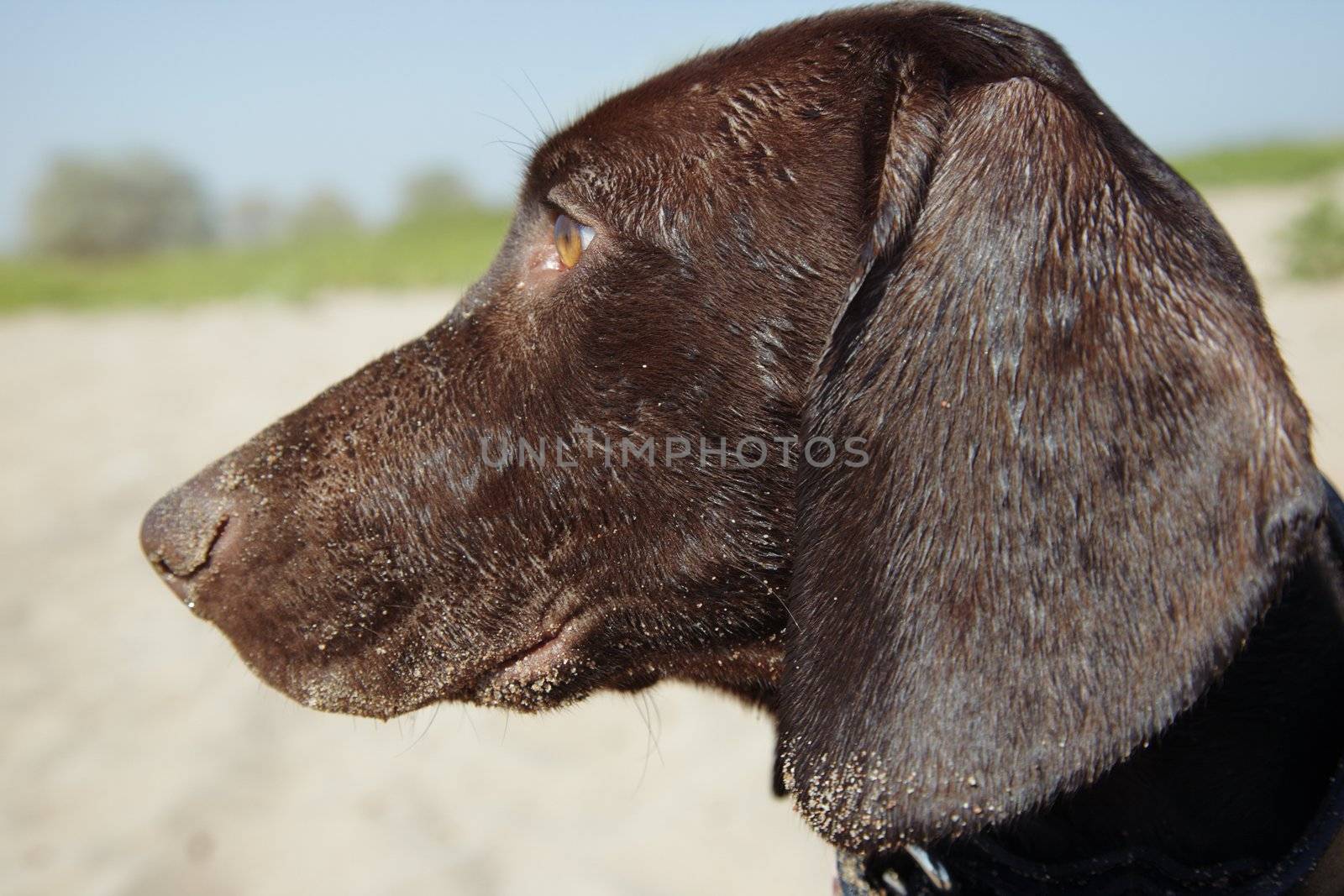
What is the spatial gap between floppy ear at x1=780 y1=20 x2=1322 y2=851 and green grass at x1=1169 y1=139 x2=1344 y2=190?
14661 mm

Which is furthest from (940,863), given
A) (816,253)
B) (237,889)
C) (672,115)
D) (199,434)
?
(199,434)

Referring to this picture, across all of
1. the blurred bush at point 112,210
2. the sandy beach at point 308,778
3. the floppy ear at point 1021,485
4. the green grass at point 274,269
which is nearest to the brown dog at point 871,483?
the floppy ear at point 1021,485

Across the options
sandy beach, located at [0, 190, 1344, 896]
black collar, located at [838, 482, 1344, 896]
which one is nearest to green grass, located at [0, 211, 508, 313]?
sandy beach, located at [0, 190, 1344, 896]

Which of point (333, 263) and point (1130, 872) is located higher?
point (1130, 872)

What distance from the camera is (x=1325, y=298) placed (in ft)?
25.9

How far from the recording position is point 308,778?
3572 millimetres

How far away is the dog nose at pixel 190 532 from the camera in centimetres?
194

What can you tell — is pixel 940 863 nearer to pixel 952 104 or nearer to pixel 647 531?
pixel 647 531

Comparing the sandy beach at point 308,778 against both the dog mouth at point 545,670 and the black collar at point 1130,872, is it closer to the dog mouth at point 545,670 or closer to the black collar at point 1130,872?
the dog mouth at point 545,670

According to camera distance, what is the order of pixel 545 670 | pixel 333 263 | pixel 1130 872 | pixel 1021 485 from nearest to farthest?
pixel 1021 485
pixel 1130 872
pixel 545 670
pixel 333 263

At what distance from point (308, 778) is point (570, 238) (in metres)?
2.58

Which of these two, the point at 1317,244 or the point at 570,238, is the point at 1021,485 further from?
the point at 1317,244

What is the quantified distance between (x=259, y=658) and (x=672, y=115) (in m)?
1.33

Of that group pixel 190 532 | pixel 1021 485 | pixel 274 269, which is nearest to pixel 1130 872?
pixel 1021 485
